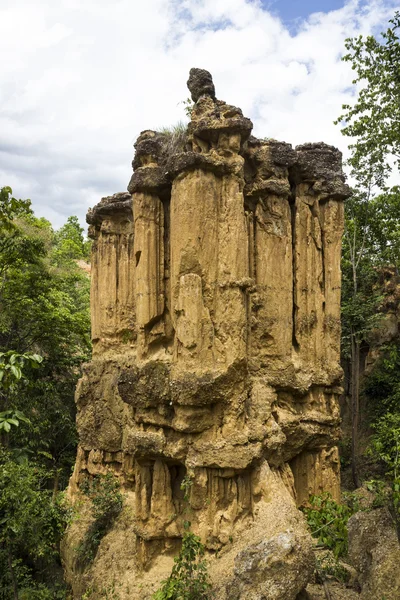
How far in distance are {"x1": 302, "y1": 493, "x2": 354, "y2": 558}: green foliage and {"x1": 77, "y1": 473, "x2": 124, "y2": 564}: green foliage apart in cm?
506

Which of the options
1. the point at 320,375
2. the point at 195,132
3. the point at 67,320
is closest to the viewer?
the point at 195,132

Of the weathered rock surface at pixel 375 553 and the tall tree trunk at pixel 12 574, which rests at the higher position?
the weathered rock surface at pixel 375 553

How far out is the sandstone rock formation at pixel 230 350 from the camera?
9352mm

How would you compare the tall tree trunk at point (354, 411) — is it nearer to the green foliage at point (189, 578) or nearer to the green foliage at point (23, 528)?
the green foliage at point (23, 528)

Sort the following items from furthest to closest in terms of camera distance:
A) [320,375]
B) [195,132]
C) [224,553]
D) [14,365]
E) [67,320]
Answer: [67,320]
[320,375]
[195,132]
[224,553]
[14,365]

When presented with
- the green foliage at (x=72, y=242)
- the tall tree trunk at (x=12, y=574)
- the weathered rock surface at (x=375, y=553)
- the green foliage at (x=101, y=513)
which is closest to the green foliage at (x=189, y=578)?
the weathered rock surface at (x=375, y=553)

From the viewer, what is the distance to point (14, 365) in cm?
423

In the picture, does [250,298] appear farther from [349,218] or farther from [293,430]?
[349,218]

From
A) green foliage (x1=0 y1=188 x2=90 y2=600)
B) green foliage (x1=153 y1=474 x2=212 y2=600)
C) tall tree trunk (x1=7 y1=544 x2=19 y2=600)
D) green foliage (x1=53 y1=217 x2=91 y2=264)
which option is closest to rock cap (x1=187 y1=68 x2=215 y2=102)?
green foliage (x1=0 y1=188 x2=90 y2=600)

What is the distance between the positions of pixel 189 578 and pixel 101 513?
506 cm

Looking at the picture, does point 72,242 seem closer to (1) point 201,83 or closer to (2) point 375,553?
(1) point 201,83

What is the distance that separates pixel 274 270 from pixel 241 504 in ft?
16.3

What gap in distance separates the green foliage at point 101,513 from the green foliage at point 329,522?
5.06 meters

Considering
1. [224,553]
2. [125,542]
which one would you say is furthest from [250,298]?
[125,542]
